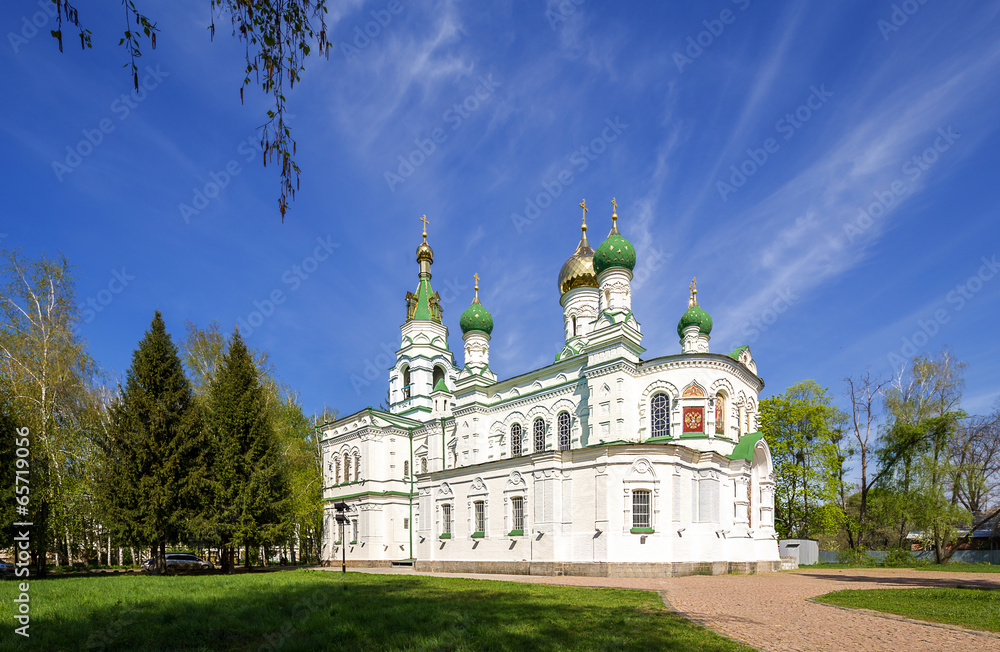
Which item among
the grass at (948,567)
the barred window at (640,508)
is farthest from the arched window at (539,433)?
the grass at (948,567)

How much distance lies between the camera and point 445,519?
28.8m

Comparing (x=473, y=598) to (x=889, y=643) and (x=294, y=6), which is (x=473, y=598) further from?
(x=294, y=6)

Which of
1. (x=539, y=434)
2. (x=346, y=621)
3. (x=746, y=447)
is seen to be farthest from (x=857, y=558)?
(x=346, y=621)

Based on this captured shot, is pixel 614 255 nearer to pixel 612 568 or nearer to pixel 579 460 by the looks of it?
pixel 579 460

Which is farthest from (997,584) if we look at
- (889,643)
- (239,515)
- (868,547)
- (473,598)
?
(239,515)

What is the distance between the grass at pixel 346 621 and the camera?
7059 millimetres

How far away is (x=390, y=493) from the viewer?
34.8 metres

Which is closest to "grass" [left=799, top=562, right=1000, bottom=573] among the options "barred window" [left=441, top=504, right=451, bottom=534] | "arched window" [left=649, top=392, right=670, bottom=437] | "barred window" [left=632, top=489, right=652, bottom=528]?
"arched window" [left=649, top=392, right=670, bottom=437]

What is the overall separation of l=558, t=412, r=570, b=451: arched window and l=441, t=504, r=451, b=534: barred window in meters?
6.82

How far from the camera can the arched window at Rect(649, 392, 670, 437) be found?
85.0ft

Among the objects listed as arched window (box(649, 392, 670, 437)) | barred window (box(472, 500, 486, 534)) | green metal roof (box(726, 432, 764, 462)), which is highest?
arched window (box(649, 392, 670, 437))

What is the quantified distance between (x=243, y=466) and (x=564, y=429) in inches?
613

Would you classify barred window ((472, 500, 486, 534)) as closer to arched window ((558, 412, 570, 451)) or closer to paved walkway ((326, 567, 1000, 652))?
arched window ((558, 412, 570, 451))

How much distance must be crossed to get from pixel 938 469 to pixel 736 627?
27.1 m
